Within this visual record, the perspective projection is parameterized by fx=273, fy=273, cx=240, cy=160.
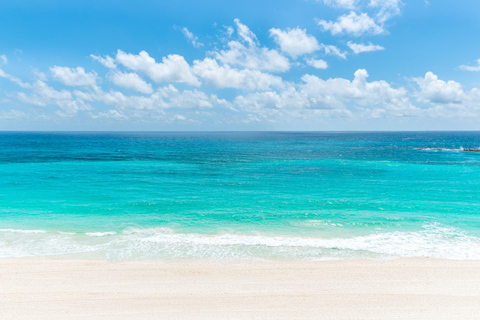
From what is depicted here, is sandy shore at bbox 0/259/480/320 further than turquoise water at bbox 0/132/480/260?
No

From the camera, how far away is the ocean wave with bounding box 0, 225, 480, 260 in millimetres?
15992

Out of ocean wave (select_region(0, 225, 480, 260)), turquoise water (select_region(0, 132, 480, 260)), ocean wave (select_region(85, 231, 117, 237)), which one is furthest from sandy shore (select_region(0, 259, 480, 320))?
ocean wave (select_region(85, 231, 117, 237))

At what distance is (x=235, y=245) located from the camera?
1741cm

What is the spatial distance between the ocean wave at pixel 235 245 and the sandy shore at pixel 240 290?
3.29ft

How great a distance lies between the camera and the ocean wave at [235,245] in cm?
1599

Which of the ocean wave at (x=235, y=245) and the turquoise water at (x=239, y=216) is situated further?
the turquoise water at (x=239, y=216)

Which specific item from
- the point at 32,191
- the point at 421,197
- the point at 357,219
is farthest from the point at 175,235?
the point at 421,197

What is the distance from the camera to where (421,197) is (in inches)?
1168

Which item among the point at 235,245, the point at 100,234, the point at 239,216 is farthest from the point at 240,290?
the point at 100,234

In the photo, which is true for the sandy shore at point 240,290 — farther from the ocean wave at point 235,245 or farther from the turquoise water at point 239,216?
the turquoise water at point 239,216

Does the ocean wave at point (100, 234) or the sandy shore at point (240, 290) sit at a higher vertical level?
the ocean wave at point (100, 234)

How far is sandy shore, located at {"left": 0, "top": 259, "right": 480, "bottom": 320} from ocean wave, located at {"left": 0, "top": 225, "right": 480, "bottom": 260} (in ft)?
3.29

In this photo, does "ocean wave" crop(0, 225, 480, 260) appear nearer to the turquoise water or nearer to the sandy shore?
the turquoise water

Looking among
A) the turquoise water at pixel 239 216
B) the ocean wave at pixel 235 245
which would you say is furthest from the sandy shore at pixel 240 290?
the turquoise water at pixel 239 216
